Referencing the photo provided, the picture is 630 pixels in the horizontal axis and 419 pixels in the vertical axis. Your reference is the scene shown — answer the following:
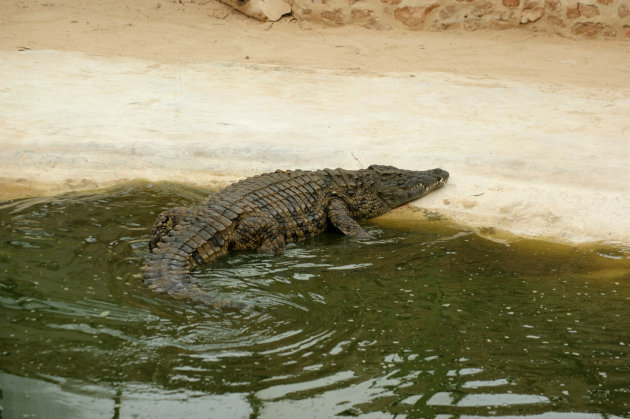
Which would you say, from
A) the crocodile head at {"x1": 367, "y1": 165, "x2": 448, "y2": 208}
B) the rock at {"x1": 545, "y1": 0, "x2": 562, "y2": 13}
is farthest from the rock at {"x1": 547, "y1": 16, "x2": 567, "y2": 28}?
the crocodile head at {"x1": 367, "y1": 165, "x2": 448, "y2": 208}

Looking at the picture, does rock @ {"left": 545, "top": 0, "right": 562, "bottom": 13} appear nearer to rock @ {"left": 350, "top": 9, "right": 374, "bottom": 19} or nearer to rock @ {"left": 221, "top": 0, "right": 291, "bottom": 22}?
rock @ {"left": 350, "top": 9, "right": 374, "bottom": 19}

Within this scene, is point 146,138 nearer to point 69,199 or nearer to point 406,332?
point 69,199

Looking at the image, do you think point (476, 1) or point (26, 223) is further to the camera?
point (476, 1)

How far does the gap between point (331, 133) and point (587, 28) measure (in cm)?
632

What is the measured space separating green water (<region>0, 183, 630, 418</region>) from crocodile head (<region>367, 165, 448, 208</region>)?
0.99 metres

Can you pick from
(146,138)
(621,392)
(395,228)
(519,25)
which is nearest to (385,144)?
(395,228)

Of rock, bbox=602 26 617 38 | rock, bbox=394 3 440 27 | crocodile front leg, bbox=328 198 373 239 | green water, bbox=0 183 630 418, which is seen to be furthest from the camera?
rock, bbox=394 3 440 27

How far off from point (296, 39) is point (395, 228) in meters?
6.45

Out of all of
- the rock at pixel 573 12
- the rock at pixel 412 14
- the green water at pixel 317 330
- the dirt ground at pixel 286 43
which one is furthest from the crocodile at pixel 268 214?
the rock at pixel 573 12

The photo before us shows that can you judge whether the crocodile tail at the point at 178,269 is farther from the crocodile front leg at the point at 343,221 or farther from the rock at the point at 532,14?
the rock at the point at 532,14

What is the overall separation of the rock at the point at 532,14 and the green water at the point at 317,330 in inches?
291

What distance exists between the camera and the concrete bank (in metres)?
6.64

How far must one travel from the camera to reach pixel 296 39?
12102 millimetres

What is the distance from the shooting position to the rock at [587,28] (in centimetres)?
1183
